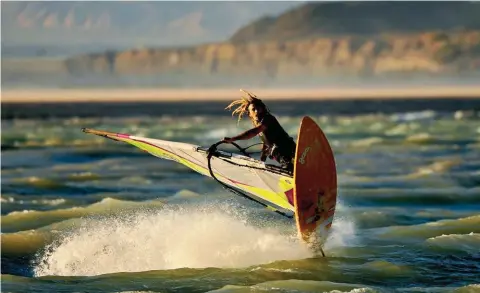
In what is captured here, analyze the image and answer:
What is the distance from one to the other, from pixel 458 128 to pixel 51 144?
24255 mm

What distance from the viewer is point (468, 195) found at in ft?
77.1

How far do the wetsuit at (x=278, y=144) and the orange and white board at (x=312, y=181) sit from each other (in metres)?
0.47

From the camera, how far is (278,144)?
13977mm

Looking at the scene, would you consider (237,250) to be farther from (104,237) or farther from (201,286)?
(104,237)

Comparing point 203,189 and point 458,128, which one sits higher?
point 458,128

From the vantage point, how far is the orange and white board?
44.1 ft

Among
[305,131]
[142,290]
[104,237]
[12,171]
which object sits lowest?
[142,290]

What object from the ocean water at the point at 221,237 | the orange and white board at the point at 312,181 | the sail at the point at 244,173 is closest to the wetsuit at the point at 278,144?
the sail at the point at 244,173

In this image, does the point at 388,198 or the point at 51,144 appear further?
the point at 51,144

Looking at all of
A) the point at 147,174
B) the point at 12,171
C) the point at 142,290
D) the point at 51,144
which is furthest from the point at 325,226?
the point at 51,144

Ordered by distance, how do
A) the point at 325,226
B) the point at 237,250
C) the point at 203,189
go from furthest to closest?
the point at 203,189
the point at 237,250
the point at 325,226

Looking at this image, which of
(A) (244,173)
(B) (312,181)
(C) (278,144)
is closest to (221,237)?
(A) (244,173)

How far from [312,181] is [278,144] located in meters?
0.78

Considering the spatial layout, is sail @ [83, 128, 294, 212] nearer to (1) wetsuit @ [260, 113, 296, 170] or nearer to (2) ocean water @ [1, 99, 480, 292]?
(1) wetsuit @ [260, 113, 296, 170]
